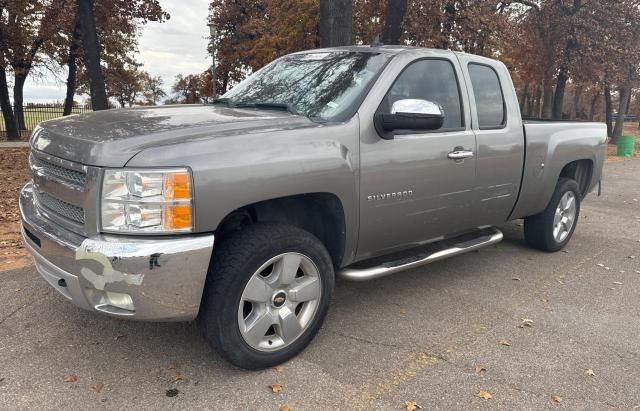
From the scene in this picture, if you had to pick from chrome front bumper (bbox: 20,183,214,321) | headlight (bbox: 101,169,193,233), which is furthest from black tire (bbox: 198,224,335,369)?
headlight (bbox: 101,169,193,233)

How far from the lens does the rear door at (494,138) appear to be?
4199 mm

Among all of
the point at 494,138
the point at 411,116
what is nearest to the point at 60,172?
the point at 411,116

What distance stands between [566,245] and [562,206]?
2.30ft

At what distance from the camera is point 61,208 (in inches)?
115

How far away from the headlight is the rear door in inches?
98.0

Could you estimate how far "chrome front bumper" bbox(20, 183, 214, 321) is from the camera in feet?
8.25

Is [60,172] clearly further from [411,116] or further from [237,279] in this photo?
[411,116]

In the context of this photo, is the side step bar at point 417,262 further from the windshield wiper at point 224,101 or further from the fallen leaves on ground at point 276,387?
the windshield wiper at point 224,101

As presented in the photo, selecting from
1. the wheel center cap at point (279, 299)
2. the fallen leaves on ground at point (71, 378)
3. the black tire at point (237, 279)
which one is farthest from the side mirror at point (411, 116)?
the fallen leaves on ground at point (71, 378)

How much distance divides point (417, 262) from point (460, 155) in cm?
88

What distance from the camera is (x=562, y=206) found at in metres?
5.52

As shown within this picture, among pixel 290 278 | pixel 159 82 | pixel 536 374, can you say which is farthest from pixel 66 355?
pixel 159 82

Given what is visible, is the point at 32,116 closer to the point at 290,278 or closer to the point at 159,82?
the point at 290,278

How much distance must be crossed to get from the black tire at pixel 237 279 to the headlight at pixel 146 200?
0.37m
